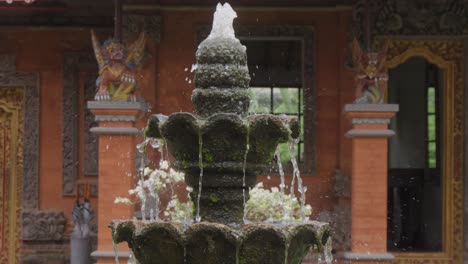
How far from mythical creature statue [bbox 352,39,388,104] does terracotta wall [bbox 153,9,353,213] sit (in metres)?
1.31

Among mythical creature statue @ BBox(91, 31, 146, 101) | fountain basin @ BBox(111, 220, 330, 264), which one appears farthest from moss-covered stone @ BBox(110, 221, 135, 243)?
mythical creature statue @ BBox(91, 31, 146, 101)

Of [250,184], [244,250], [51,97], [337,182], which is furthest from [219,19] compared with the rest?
[51,97]

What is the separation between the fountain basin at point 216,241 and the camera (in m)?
4.85

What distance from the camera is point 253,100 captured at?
12.9 meters

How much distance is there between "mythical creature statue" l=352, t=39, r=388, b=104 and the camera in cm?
1084

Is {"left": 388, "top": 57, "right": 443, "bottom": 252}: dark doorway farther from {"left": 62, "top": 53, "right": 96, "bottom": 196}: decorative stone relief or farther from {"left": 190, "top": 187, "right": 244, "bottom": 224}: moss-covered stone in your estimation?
{"left": 190, "top": 187, "right": 244, "bottom": 224}: moss-covered stone

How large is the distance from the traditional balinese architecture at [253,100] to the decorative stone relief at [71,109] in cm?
2

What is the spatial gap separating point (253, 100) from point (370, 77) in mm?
2412

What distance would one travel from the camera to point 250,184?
17.7 feet

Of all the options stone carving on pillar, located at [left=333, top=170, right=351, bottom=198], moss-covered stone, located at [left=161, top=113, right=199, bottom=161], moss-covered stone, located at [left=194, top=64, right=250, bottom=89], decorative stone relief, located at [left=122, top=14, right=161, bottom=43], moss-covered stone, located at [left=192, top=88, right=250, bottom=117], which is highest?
decorative stone relief, located at [left=122, top=14, right=161, bottom=43]

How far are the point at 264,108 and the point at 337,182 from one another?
158cm

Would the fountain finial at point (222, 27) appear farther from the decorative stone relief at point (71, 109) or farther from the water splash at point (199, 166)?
the decorative stone relief at point (71, 109)

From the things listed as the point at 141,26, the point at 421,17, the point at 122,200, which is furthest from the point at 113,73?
the point at 421,17

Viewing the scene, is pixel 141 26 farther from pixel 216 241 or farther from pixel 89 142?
pixel 216 241
